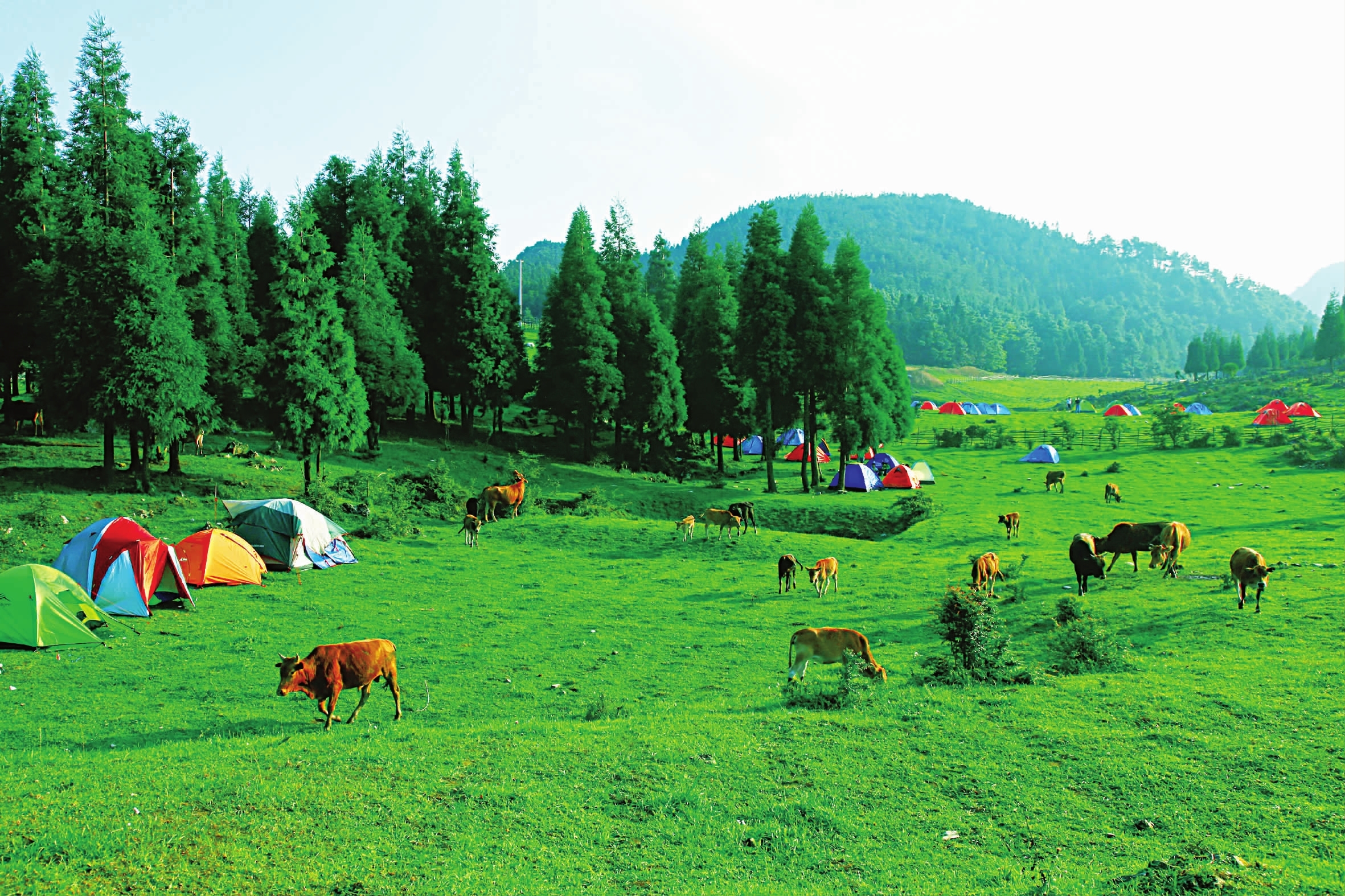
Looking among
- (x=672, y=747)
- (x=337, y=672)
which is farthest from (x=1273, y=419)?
(x=337, y=672)

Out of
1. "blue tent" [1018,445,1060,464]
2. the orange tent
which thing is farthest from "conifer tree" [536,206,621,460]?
"blue tent" [1018,445,1060,464]

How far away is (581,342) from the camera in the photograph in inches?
2101

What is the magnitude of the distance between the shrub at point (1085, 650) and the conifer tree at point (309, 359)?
104ft

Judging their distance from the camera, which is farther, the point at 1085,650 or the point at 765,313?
the point at 765,313

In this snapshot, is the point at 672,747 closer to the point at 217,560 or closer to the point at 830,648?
the point at 830,648

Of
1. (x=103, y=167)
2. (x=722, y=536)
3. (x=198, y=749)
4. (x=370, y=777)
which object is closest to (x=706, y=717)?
(x=370, y=777)

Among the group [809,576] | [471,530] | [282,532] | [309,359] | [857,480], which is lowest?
[809,576]

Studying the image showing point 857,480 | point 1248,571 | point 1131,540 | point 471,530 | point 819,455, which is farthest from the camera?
point 819,455

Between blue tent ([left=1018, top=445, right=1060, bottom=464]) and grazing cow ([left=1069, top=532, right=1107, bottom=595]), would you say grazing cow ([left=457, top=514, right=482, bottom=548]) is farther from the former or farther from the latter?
blue tent ([left=1018, top=445, right=1060, bottom=464])

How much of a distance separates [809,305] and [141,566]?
35.6 metres

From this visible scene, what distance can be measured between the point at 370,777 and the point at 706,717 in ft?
17.5

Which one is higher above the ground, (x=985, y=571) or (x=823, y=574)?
(x=985, y=571)

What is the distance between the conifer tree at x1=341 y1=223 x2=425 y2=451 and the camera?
46.8 m

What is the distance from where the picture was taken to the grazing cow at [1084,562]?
2220 cm
